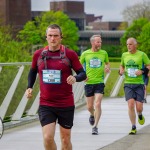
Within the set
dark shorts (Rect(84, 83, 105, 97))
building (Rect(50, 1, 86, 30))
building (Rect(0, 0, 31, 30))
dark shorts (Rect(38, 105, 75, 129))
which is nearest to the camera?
dark shorts (Rect(38, 105, 75, 129))

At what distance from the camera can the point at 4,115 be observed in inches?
540

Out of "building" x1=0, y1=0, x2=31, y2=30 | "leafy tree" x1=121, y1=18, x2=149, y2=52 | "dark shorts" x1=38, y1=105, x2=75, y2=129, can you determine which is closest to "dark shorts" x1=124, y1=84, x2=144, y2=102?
"dark shorts" x1=38, y1=105, x2=75, y2=129

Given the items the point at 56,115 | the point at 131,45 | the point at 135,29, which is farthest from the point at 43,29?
the point at 56,115


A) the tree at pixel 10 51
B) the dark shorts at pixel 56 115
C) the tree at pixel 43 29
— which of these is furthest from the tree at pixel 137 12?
the dark shorts at pixel 56 115

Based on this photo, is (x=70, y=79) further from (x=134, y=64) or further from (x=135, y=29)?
(x=135, y=29)

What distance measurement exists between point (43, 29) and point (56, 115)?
322ft

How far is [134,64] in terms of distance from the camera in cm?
1271

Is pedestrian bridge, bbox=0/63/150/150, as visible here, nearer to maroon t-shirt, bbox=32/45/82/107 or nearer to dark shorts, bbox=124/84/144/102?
dark shorts, bbox=124/84/144/102

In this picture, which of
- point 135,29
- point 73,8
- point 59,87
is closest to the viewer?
point 59,87

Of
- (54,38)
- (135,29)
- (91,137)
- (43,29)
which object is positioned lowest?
(135,29)

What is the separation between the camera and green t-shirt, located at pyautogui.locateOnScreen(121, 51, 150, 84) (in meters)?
12.7

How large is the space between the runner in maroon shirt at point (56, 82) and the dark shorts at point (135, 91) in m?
4.77

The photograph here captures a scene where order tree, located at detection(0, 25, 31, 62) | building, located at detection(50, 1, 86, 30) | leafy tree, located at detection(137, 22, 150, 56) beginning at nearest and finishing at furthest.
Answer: tree, located at detection(0, 25, 31, 62)
leafy tree, located at detection(137, 22, 150, 56)
building, located at detection(50, 1, 86, 30)

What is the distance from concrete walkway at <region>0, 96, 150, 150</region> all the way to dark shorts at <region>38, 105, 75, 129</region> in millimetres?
2923
